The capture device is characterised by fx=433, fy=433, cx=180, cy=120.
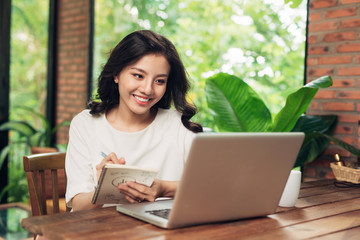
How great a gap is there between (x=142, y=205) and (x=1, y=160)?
127 inches

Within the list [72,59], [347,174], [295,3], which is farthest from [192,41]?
[347,174]

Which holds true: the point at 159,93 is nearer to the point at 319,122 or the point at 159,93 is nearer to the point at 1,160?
the point at 319,122

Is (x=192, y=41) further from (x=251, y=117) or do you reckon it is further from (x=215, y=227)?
(x=215, y=227)

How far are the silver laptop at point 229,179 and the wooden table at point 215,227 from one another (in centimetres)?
3

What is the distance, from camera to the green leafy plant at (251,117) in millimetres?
2660

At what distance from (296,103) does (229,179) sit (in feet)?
4.73

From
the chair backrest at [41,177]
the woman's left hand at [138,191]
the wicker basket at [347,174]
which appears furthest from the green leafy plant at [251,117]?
the woman's left hand at [138,191]

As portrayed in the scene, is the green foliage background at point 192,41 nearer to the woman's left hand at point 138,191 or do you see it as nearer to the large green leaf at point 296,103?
the large green leaf at point 296,103

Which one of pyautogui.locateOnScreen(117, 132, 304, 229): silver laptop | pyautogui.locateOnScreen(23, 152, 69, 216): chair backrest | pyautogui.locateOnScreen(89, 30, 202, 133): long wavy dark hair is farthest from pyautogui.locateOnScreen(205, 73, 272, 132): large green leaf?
pyautogui.locateOnScreen(117, 132, 304, 229): silver laptop

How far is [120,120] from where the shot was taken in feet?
6.32

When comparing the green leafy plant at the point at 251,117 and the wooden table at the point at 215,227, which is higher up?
the green leafy plant at the point at 251,117

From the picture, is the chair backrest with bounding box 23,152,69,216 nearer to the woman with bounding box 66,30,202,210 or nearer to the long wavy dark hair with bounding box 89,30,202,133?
the woman with bounding box 66,30,202,210

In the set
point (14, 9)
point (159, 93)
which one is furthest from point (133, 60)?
point (14, 9)

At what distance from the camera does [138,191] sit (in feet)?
4.75
